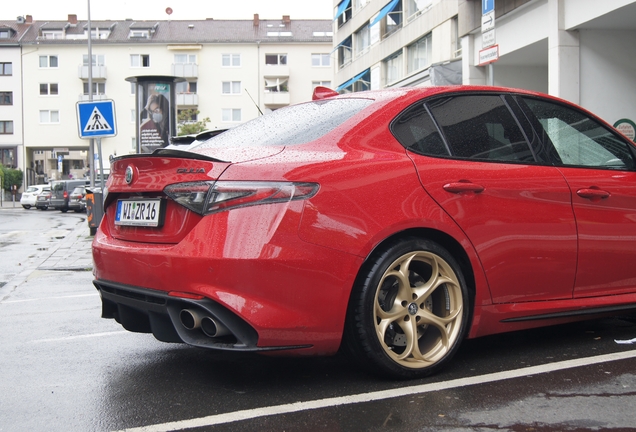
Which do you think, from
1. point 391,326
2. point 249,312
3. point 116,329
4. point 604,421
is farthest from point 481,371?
point 116,329

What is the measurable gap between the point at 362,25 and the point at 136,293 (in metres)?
37.6

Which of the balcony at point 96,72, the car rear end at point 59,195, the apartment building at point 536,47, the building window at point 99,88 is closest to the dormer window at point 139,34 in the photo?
the balcony at point 96,72

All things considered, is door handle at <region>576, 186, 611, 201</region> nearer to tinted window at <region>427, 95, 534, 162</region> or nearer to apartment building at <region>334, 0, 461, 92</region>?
tinted window at <region>427, 95, 534, 162</region>

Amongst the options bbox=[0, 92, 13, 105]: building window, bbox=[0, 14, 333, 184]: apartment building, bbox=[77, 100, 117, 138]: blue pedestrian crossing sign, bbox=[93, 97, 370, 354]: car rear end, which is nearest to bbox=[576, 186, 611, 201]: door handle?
bbox=[93, 97, 370, 354]: car rear end

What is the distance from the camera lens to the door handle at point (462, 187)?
3.91m

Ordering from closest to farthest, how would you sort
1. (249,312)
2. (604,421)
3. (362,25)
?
1. (604,421)
2. (249,312)
3. (362,25)

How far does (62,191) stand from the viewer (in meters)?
43.1

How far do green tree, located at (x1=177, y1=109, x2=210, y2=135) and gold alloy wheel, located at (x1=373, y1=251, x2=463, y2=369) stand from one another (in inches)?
1967

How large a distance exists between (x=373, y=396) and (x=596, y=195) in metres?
1.89

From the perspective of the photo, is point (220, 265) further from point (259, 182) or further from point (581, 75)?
point (581, 75)

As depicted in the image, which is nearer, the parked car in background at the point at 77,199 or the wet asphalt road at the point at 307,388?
the wet asphalt road at the point at 307,388

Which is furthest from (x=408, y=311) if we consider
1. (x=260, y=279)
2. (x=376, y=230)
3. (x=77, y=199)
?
(x=77, y=199)

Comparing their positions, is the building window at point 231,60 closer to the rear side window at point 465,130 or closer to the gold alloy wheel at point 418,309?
the rear side window at point 465,130

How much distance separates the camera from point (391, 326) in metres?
3.82
